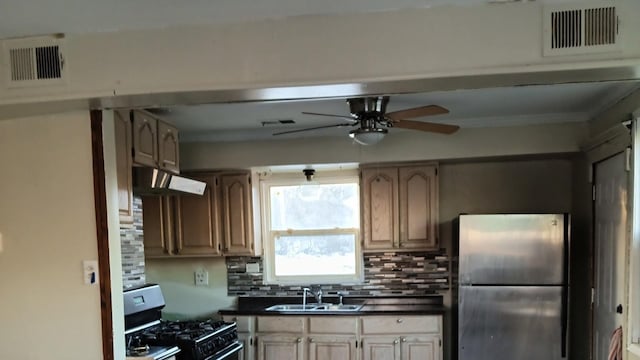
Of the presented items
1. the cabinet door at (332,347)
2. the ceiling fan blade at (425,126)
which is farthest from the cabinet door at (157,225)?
the ceiling fan blade at (425,126)

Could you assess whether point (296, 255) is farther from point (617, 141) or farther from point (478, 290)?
point (617, 141)

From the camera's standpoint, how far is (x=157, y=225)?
14.2ft

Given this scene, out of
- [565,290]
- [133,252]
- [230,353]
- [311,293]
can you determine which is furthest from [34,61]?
[565,290]

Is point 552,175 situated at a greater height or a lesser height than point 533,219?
greater

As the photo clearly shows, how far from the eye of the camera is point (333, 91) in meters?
1.85

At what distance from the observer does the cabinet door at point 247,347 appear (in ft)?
13.2

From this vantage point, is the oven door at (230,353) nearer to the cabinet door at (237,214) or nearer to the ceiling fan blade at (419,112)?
the cabinet door at (237,214)

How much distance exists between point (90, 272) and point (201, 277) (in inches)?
101

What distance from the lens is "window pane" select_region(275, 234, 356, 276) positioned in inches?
177

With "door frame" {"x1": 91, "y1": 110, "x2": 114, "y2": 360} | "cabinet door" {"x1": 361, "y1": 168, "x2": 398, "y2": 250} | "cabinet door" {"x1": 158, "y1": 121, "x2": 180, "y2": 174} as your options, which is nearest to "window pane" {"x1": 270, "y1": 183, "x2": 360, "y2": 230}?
"cabinet door" {"x1": 361, "y1": 168, "x2": 398, "y2": 250}

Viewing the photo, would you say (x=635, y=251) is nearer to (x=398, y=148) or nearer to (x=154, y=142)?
(x=398, y=148)

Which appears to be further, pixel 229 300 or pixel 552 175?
pixel 229 300

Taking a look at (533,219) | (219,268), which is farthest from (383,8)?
(219,268)

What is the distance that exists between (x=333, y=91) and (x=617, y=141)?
79.4 inches
